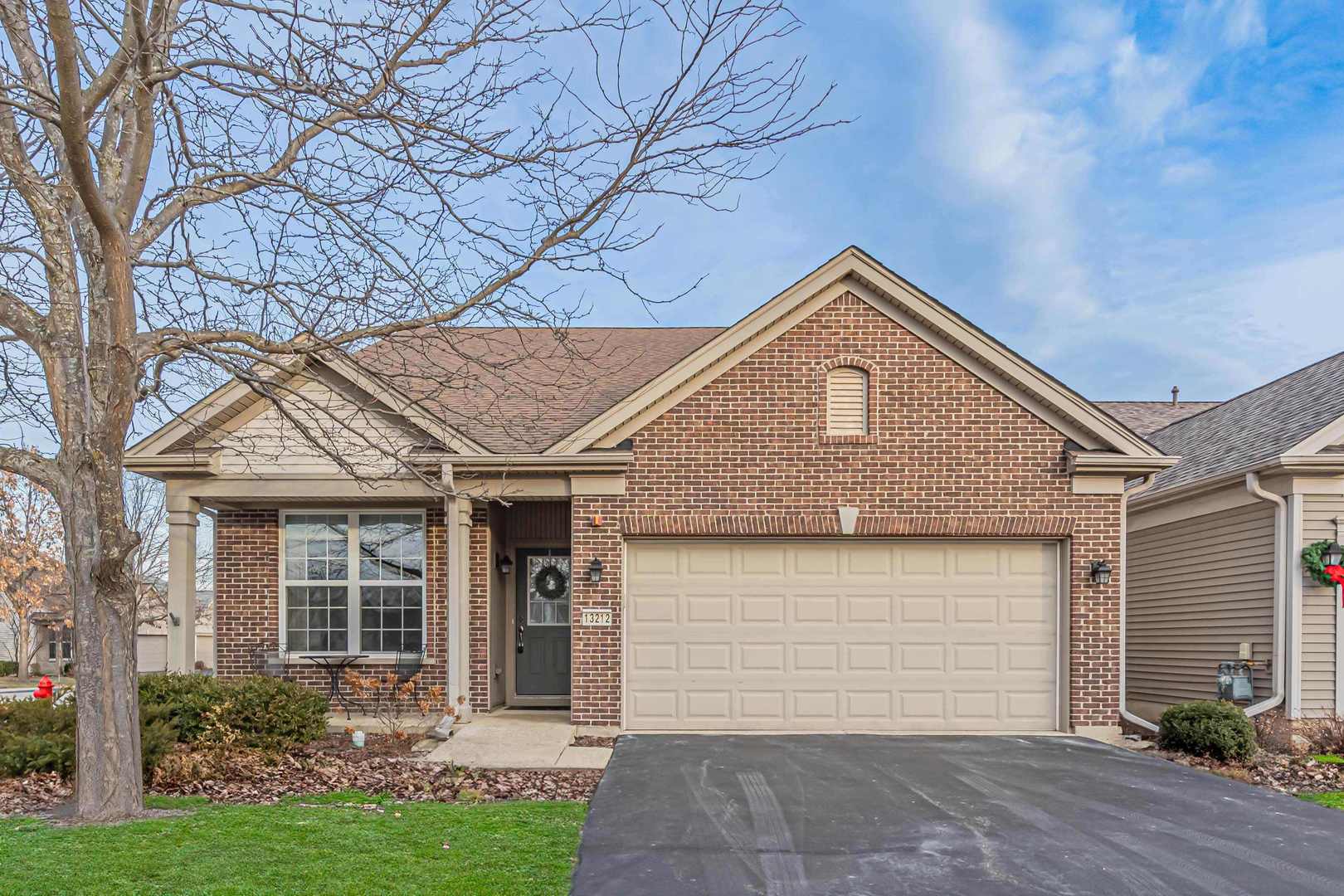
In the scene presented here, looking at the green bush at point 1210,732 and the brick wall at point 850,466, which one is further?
the brick wall at point 850,466

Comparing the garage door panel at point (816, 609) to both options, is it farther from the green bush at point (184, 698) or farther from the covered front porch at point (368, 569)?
the green bush at point (184, 698)

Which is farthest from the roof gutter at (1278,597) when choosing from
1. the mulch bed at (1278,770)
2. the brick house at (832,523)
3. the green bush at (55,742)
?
the green bush at (55,742)

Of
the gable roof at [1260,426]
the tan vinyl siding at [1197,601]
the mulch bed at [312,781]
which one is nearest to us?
→ the mulch bed at [312,781]

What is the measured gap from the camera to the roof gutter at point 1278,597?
11398 millimetres

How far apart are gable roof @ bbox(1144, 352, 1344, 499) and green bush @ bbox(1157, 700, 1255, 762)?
3322 mm

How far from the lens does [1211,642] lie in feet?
43.0

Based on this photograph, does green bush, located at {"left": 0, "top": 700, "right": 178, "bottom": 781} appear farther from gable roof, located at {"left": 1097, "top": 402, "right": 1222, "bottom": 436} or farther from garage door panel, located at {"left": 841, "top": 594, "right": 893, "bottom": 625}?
gable roof, located at {"left": 1097, "top": 402, "right": 1222, "bottom": 436}

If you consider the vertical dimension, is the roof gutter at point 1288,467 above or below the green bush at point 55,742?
above

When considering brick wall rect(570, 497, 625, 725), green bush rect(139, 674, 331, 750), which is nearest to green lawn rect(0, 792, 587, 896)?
green bush rect(139, 674, 331, 750)

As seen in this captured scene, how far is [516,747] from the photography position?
33.5ft

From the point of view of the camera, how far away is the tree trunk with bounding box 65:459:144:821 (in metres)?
7.11

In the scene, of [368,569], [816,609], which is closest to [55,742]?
[368,569]

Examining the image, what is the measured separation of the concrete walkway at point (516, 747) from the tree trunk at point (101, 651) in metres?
2.97

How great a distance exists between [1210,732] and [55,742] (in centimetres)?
1090
